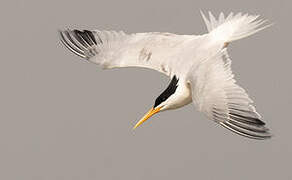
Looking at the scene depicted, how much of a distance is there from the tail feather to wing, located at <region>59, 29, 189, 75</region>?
0.39 m

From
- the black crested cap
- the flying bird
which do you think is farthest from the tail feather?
the black crested cap

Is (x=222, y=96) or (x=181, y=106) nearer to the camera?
(x=222, y=96)

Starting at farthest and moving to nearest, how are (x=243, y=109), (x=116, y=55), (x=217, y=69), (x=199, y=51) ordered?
(x=116, y=55), (x=199, y=51), (x=217, y=69), (x=243, y=109)

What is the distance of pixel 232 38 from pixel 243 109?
4.66 feet

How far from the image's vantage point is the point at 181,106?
26.2ft

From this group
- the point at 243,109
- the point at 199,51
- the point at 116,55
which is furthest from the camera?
the point at 116,55

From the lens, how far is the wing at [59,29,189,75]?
8516 millimetres

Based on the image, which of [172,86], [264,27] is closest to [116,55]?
[172,86]

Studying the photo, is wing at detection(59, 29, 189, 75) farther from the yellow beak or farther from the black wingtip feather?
the yellow beak

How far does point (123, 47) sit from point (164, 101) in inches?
45.6

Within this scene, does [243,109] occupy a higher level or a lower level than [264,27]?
lower

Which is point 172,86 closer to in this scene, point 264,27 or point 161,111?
point 161,111

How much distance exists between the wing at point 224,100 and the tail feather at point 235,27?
2.28ft

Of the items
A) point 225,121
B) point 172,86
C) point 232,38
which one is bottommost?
point 225,121
